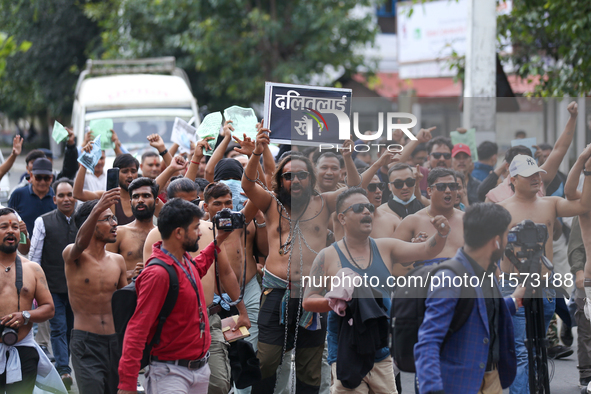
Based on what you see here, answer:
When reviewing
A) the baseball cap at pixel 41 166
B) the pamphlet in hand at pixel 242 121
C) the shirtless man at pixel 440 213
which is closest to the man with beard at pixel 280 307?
the pamphlet in hand at pixel 242 121

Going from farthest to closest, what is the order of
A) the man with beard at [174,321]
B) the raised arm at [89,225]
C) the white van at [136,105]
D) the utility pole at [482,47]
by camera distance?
the white van at [136,105], the utility pole at [482,47], the raised arm at [89,225], the man with beard at [174,321]

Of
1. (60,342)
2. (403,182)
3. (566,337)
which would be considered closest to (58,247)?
(60,342)

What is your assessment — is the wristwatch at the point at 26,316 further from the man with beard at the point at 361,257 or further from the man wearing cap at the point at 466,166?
the man wearing cap at the point at 466,166

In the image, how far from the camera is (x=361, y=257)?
169 inches

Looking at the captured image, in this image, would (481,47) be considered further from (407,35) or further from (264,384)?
(407,35)

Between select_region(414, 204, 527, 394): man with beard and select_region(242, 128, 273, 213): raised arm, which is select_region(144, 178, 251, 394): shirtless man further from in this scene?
select_region(414, 204, 527, 394): man with beard

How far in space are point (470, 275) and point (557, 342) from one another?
12.1 ft

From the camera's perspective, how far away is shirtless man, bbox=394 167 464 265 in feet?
13.8

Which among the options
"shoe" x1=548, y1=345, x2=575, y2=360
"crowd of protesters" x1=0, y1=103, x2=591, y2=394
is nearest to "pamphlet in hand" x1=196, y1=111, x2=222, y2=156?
"crowd of protesters" x1=0, y1=103, x2=591, y2=394

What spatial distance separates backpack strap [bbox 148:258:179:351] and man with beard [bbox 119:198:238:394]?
22 mm

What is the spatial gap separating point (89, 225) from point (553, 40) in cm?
826

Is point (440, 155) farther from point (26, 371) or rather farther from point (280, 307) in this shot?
point (26, 371)

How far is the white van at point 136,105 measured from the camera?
1155cm

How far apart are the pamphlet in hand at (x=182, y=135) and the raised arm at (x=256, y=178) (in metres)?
2.98
